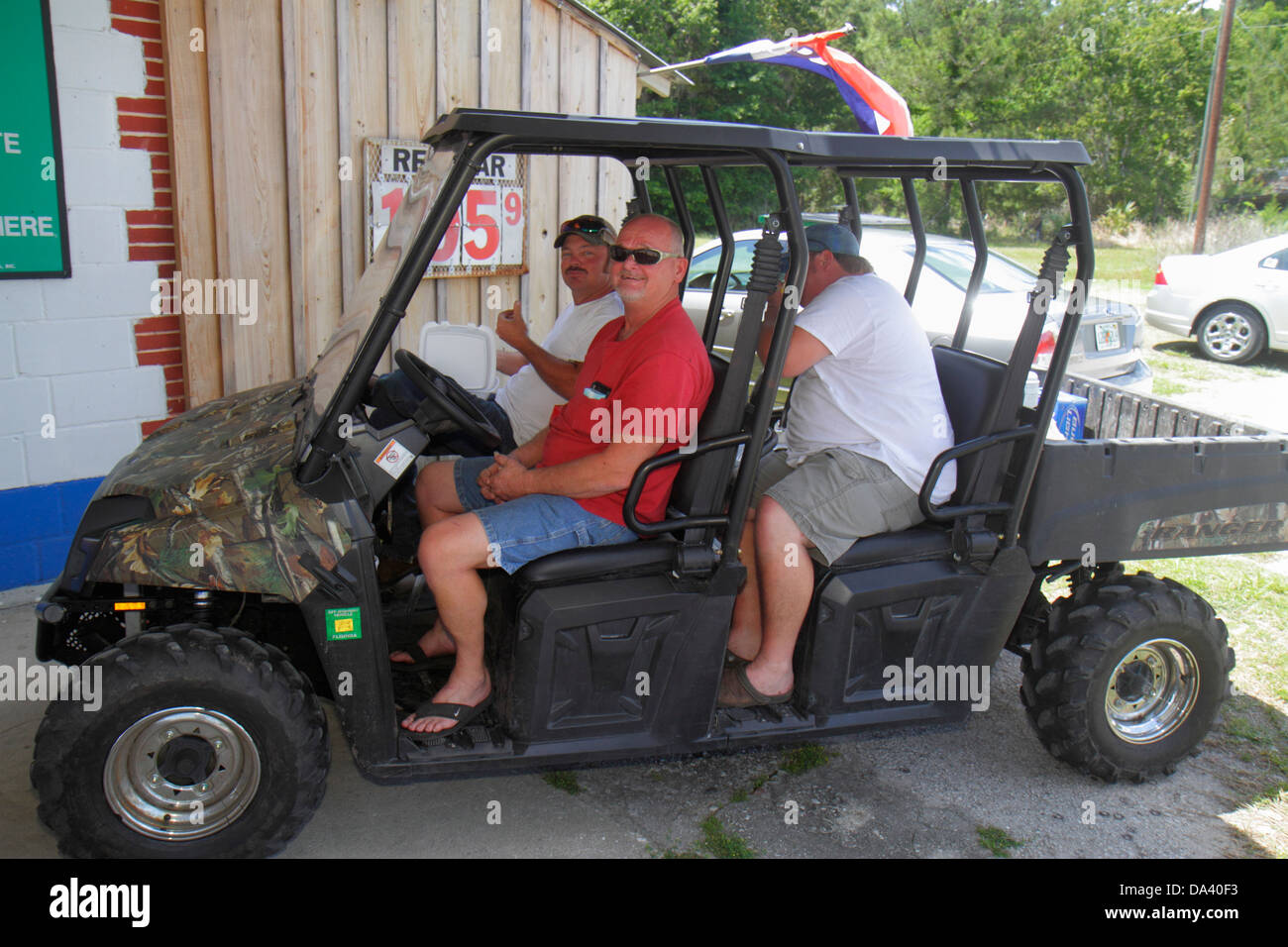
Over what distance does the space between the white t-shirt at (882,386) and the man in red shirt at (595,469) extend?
0.48 metres

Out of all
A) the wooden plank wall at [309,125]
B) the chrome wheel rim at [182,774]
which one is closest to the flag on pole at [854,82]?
the wooden plank wall at [309,125]

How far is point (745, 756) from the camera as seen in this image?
3.72m

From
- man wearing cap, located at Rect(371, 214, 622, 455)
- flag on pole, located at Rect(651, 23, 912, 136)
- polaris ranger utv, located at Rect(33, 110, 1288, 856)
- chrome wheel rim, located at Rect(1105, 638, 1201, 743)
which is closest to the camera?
polaris ranger utv, located at Rect(33, 110, 1288, 856)

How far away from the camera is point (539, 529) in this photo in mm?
3008

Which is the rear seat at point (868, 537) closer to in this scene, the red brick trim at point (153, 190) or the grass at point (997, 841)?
the grass at point (997, 841)

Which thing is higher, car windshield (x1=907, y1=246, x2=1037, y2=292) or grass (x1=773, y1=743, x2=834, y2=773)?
car windshield (x1=907, y1=246, x2=1037, y2=292)

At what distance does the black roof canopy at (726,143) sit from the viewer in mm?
2668

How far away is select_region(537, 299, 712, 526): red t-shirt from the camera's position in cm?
296

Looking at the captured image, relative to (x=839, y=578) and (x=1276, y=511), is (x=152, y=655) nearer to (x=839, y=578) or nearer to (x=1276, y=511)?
(x=839, y=578)

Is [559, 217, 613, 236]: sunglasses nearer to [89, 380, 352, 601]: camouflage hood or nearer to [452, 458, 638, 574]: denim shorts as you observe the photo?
[452, 458, 638, 574]: denim shorts

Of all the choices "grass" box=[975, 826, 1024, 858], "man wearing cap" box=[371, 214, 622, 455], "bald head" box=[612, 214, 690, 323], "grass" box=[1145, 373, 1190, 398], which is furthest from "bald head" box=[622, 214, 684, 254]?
"grass" box=[1145, 373, 1190, 398]

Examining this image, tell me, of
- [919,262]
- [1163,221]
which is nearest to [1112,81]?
[1163,221]

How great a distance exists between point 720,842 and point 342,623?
1.32 m
